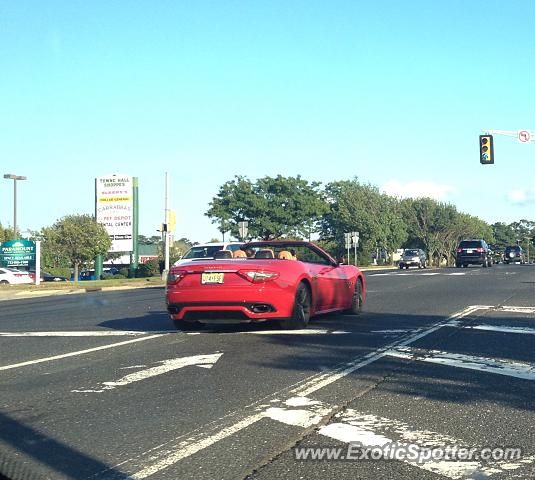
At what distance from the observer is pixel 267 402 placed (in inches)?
237

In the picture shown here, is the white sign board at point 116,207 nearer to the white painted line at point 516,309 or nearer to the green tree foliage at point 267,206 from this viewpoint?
the green tree foliage at point 267,206

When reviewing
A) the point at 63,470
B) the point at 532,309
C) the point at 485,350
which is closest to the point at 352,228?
the point at 532,309

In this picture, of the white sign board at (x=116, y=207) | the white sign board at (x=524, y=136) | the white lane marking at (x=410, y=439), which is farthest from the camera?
the white sign board at (x=116, y=207)

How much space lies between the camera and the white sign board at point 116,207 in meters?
49.8

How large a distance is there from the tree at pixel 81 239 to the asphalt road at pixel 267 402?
36.6 m

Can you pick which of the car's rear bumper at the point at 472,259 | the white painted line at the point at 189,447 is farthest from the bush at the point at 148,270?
the white painted line at the point at 189,447

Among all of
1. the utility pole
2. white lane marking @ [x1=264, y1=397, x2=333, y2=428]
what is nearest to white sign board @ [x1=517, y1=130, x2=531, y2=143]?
the utility pole

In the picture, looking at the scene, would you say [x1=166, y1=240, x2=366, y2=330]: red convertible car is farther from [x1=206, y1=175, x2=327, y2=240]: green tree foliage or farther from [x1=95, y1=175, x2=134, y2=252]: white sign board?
[x1=206, y1=175, x2=327, y2=240]: green tree foliage

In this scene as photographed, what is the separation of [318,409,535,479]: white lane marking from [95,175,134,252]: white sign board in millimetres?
45402

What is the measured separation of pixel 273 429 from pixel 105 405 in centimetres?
163

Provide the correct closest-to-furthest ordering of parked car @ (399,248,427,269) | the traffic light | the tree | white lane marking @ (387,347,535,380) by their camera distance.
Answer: white lane marking @ (387,347,535,380) < the traffic light < the tree < parked car @ (399,248,427,269)

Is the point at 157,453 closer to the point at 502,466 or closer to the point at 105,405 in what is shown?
the point at 105,405

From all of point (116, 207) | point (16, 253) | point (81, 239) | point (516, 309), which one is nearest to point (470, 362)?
point (516, 309)

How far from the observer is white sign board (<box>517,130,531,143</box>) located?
3266cm
